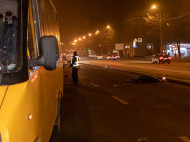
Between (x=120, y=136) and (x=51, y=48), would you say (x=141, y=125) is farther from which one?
(x=51, y=48)

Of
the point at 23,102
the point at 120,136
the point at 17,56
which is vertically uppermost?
the point at 17,56

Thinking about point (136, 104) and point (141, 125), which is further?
point (136, 104)

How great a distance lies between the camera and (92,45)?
120250 millimetres

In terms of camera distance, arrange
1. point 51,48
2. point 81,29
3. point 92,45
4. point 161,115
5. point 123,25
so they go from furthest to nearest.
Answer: point 81,29
point 92,45
point 123,25
point 161,115
point 51,48

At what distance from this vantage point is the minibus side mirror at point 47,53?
2896 millimetres

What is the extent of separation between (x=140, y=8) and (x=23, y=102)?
84.6 m

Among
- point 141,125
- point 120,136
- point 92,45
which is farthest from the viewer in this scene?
point 92,45

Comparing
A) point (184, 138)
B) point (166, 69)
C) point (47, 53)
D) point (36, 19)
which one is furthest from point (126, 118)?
point (166, 69)

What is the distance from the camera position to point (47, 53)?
2928mm

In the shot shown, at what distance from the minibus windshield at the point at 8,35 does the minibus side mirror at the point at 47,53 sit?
0.85ft

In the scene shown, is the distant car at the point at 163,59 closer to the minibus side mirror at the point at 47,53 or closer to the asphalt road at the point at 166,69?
the asphalt road at the point at 166,69

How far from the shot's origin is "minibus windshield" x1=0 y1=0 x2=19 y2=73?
2711mm

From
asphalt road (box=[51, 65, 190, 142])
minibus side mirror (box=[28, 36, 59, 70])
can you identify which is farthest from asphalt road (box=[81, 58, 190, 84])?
minibus side mirror (box=[28, 36, 59, 70])

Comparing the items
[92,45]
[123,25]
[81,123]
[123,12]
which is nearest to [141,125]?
[81,123]
